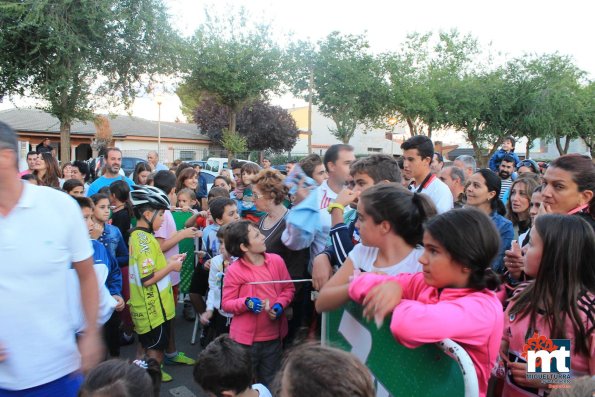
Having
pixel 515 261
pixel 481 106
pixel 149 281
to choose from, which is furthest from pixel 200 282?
pixel 481 106

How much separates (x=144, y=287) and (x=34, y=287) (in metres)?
2.12

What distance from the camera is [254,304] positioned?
347cm

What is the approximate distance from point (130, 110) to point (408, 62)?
2249 cm

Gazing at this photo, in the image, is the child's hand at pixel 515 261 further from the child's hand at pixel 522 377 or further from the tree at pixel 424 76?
the tree at pixel 424 76

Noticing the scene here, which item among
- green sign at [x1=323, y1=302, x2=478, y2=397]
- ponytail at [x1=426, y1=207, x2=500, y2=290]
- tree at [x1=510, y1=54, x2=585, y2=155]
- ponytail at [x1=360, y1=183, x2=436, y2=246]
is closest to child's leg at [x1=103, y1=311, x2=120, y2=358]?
green sign at [x1=323, y1=302, x2=478, y2=397]

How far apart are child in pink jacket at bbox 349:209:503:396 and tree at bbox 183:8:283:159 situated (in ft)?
89.1

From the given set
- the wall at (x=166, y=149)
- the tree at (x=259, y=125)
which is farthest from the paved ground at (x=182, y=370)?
the tree at (x=259, y=125)

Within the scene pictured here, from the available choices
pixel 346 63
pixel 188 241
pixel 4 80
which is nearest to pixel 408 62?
pixel 346 63

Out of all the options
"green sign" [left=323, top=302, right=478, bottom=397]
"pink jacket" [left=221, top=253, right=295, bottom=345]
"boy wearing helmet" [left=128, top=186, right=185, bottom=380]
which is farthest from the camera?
"boy wearing helmet" [left=128, top=186, right=185, bottom=380]

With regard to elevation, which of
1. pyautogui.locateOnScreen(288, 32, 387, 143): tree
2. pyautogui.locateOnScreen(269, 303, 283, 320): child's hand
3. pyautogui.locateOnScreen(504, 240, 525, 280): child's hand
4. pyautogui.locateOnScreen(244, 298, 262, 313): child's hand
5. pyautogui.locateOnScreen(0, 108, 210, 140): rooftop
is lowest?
pyautogui.locateOnScreen(269, 303, 283, 320): child's hand

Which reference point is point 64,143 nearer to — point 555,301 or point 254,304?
point 254,304

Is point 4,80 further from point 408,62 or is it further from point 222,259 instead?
point 408,62

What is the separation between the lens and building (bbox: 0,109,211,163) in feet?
111

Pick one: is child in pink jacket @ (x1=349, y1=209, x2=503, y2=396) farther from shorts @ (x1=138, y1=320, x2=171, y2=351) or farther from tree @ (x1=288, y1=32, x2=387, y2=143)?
tree @ (x1=288, y1=32, x2=387, y2=143)
